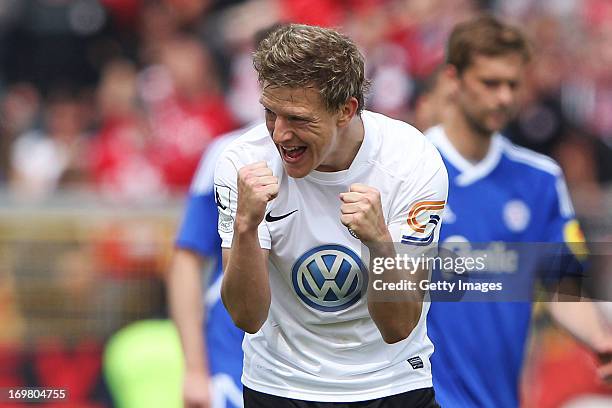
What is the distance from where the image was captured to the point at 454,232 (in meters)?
5.20

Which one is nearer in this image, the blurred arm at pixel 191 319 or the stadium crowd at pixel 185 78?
the blurred arm at pixel 191 319

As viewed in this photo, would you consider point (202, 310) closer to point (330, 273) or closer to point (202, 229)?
point (202, 229)

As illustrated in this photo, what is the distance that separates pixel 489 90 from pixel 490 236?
74 cm

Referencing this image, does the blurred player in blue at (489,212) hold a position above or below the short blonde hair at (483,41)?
below

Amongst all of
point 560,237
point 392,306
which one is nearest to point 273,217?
point 392,306

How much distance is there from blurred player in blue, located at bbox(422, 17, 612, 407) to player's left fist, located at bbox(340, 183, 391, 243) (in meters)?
1.65

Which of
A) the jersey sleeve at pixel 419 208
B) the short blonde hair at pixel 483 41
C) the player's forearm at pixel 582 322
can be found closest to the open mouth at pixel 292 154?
the jersey sleeve at pixel 419 208

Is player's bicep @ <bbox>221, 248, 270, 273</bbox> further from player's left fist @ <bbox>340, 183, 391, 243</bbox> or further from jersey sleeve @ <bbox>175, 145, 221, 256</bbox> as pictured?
jersey sleeve @ <bbox>175, 145, 221, 256</bbox>

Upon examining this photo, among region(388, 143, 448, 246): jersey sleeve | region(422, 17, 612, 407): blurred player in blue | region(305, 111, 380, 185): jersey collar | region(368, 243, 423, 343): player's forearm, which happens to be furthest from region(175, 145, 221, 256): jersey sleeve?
region(368, 243, 423, 343): player's forearm

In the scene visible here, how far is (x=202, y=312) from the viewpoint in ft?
17.3

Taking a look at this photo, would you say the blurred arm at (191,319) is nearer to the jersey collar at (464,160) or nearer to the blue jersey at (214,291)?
the blue jersey at (214,291)

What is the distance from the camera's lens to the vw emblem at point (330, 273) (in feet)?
12.5

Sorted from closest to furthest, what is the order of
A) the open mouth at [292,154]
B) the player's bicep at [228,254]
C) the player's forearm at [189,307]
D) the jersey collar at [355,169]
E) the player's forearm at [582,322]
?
1. the open mouth at [292,154]
2. the player's bicep at [228,254]
3. the jersey collar at [355,169]
4. the player's forearm at [582,322]
5. the player's forearm at [189,307]

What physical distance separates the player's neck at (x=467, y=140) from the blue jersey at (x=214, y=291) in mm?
1061
